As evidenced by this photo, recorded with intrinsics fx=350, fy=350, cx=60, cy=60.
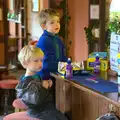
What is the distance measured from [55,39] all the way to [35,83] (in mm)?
761

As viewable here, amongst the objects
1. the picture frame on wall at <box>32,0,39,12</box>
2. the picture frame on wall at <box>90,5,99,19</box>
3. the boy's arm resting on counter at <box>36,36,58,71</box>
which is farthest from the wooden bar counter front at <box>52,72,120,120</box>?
the picture frame on wall at <box>32,0,39,12</box>

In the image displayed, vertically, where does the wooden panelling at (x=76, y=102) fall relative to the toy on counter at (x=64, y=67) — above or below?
below

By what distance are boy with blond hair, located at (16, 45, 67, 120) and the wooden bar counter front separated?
0.54ft

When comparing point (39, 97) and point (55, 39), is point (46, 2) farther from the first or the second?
point (39, 97)

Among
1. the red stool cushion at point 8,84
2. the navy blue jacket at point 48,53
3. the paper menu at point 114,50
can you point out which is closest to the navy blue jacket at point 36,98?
the navy blue jacket at point 48,53

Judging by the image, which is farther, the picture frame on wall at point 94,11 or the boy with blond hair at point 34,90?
the picture frame on wall at point 94,11

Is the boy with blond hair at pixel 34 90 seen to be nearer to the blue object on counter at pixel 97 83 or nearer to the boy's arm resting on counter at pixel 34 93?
the boy's arm resting on counter at pixel 34 93

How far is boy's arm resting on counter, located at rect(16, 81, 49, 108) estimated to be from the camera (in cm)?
259

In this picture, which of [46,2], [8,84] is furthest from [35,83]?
[46,2]

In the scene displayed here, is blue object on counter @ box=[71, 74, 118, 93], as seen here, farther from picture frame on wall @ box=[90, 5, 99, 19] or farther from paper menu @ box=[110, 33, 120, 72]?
picture frame on wall @ box=[90, 5, 99, 19]

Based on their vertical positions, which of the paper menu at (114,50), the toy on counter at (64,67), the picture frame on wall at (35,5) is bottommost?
the toy on counter at (64,67)

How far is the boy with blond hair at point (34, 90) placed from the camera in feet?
8.56

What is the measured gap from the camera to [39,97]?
2.59 metres

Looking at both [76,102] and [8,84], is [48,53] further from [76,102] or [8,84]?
[8,84]
